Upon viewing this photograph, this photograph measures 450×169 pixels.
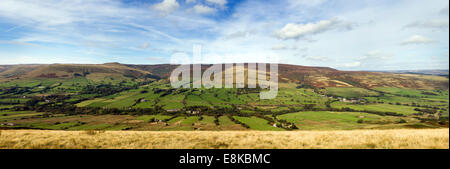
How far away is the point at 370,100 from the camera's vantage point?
140875mm

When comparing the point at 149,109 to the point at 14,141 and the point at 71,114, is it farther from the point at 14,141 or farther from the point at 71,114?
the point at 14,141

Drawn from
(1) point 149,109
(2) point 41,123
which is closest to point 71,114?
(2) point 41,123
